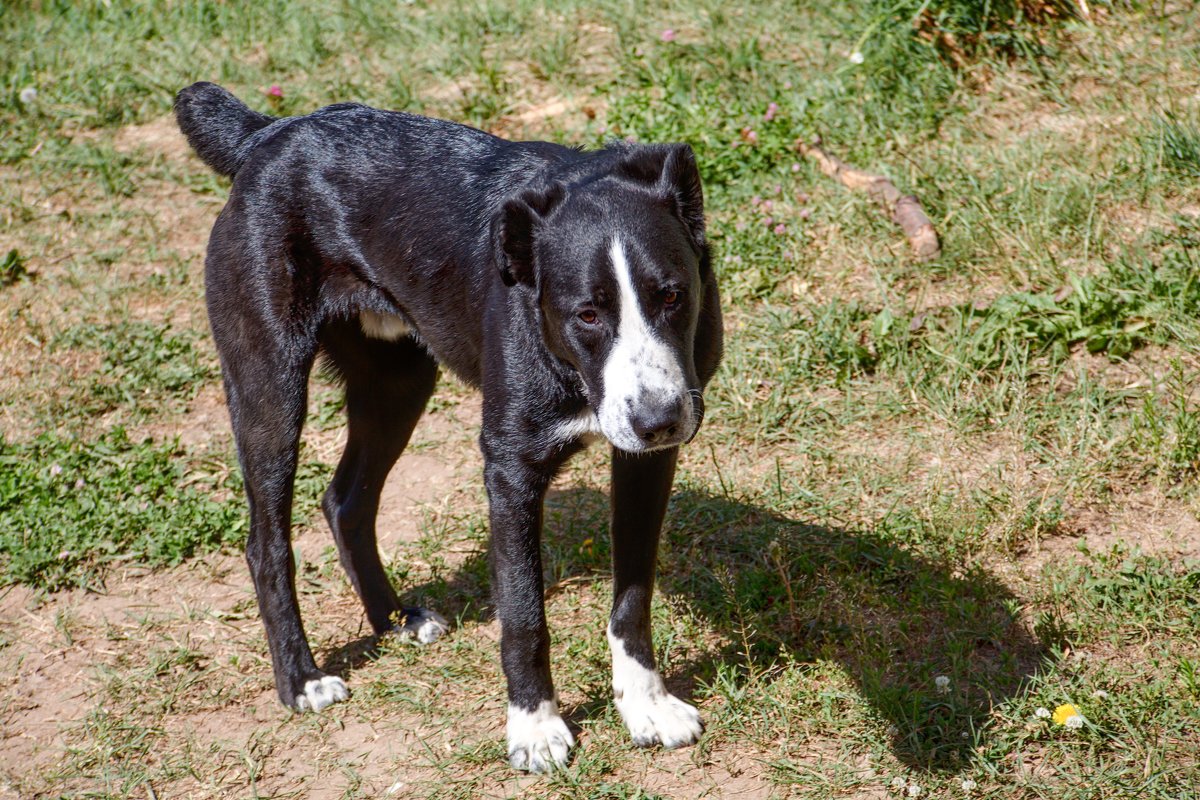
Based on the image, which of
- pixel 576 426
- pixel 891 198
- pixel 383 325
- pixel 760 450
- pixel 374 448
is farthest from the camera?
pixel 891 198

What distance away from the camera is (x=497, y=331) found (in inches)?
124

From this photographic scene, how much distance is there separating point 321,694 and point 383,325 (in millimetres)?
1200

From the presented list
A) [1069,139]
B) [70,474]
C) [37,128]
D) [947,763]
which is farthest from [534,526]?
[37,128]

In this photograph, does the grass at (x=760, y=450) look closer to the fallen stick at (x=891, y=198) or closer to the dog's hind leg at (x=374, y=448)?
the fallen stick at (x=891, y=198)

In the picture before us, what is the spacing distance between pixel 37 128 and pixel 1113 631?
6.43 m

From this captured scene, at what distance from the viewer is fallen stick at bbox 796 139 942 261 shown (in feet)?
16.5

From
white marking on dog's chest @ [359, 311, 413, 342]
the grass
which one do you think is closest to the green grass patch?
the grass

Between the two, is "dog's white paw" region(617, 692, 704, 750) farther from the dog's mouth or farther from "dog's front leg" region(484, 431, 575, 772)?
the dog's mouth

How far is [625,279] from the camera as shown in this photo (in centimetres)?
279

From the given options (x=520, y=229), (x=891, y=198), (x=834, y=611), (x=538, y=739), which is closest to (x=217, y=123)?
(x=520, y=229)

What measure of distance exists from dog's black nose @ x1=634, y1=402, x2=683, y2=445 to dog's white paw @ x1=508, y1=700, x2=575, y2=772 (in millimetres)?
965

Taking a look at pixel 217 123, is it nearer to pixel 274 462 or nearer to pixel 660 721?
pixel 274 462

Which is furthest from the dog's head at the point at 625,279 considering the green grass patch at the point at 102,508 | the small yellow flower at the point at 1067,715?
the green grass patch at the point at 102,508

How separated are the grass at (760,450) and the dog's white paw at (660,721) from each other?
1.9 inches
